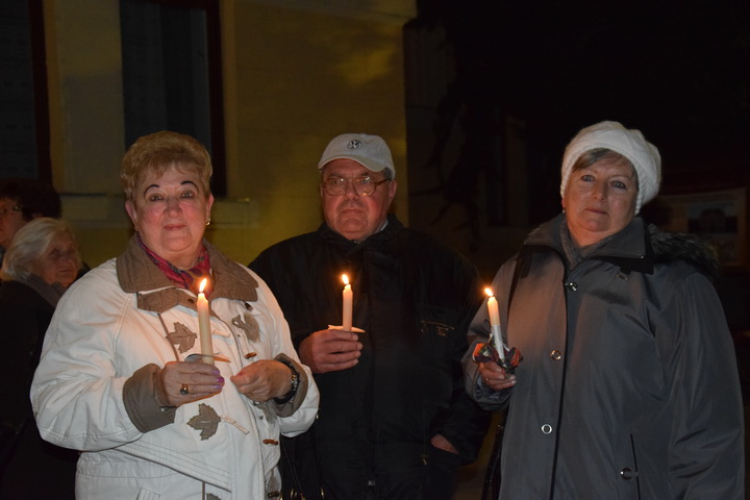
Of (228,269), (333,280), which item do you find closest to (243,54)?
(333,280)

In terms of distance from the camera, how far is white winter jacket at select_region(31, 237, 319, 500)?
2.38m

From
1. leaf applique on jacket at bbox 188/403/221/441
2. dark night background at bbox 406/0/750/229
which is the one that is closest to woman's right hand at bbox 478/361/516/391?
leaf applique on jacket at bbox 188/403/221/441

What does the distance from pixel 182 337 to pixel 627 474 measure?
1572 millimetres

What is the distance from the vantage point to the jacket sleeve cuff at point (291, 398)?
2883 millimetres

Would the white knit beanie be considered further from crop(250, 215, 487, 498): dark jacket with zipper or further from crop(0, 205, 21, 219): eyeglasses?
crop(0, 205, 21, 219): eyeglasses

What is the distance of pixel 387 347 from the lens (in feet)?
11.5

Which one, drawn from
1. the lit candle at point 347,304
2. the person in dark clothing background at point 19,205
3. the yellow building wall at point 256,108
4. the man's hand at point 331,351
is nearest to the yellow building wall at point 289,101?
the yellow building wall at point 256,108

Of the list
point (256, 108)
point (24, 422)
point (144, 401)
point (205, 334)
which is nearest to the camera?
point (205, 334)

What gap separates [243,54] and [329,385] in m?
4.24

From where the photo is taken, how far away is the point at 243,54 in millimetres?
6910

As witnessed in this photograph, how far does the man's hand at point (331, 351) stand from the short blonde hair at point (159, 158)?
80cm

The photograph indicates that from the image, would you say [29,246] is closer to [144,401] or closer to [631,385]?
[144,401]

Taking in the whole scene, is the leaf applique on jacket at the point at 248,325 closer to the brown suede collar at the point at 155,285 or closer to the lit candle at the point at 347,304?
the brown suede collar at the point at 155,285

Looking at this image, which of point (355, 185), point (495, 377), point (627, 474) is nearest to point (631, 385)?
point (627, 474)
